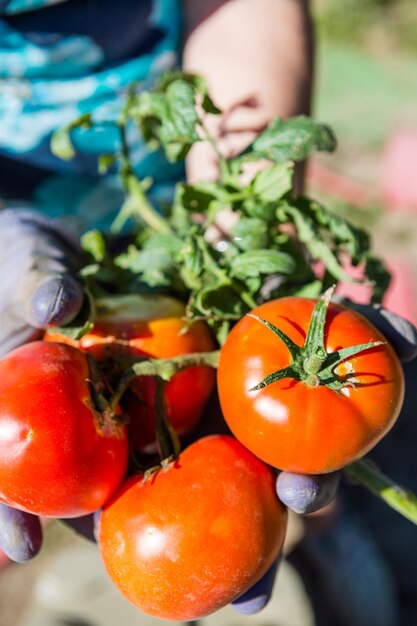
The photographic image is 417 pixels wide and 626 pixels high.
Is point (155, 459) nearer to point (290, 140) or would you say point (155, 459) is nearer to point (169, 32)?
point (290, 140)

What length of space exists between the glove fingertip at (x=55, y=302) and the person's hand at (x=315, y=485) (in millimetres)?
386

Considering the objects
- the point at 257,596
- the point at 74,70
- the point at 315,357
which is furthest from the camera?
the point at 74,70

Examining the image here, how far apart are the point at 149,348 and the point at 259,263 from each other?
22 cm

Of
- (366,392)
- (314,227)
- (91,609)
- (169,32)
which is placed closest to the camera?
(366,392)

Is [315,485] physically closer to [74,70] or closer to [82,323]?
[82,323]

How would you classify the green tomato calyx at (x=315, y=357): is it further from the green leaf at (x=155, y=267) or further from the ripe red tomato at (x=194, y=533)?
the green leaf at (x=155, y=267)

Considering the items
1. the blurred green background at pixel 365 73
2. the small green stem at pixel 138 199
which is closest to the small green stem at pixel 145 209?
the small green stem at pixel 138 199

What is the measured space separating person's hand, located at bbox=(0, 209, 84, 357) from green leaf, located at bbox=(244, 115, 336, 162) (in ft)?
1.28

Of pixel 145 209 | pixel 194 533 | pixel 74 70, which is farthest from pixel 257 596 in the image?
pixel 74 70

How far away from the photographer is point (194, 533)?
36.5 inches

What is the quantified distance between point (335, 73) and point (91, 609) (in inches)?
153

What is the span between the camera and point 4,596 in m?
2.36

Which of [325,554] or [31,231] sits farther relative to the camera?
[325,554]

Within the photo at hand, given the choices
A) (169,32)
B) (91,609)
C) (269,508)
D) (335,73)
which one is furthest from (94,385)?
(335,73)
